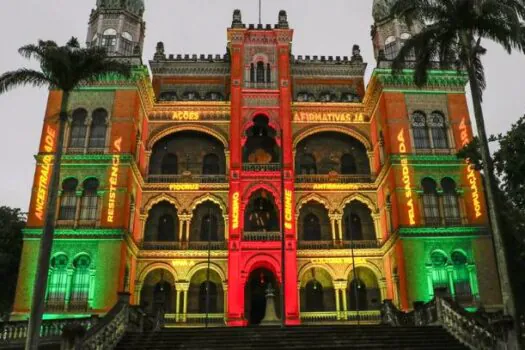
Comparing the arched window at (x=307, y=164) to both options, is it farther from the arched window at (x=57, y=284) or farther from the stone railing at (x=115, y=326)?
the stone railing at (x=115, y=326)

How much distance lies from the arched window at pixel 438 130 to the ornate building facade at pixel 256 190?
8 centimetres

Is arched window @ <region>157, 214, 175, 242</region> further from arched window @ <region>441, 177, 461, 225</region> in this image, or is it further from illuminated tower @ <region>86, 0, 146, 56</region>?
arched window @ <region>441, 177, 461, 225</region>

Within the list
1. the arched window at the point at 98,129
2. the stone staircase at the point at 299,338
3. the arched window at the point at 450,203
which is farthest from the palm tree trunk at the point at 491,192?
the arched window at the point at 98,129

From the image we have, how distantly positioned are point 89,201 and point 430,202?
66.9 feet

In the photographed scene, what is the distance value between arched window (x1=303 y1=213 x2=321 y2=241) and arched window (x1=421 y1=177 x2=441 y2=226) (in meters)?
7.73

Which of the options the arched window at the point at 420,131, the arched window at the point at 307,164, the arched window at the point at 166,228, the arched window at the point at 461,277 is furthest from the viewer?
the arched window at the point at 307,164

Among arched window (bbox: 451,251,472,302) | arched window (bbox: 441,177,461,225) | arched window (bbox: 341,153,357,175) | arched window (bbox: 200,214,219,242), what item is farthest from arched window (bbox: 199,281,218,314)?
→ arched window (bbox: 441,177,461,225)

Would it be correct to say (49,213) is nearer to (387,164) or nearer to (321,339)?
(321,339)

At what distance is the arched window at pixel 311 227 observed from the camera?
119 feet

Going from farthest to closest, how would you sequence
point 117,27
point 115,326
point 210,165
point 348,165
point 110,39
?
1. point 348,165
2. point 210,165
3. point 117,27
4. point 110,39
5. point 115,326

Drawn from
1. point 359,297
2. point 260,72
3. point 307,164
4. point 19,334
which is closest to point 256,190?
point 307,164

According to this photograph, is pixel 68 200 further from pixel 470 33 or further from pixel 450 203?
pixel 470 33

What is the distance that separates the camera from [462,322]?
61.3ft

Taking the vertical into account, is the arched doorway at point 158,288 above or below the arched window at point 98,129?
below
